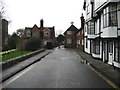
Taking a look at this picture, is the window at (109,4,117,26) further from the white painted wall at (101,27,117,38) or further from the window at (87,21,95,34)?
the window at (87,21,95,34)

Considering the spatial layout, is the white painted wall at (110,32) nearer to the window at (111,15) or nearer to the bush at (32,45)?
the window at (111,15)

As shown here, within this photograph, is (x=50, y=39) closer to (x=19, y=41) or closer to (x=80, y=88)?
(x=19, y=41)

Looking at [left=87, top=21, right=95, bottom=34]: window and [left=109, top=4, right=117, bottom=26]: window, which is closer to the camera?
[left=109, top=4, right=117, bottom=26]: window

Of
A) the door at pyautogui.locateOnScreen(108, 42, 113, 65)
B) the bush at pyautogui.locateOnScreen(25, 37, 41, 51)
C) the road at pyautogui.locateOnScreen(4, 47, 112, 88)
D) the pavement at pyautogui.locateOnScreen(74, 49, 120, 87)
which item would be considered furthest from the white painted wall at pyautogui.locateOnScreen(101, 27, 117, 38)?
the bush at pyautogui.locateOnScreen(25, 37, 41, 51)

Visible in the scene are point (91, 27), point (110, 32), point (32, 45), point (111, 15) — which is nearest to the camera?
point (110, 32)

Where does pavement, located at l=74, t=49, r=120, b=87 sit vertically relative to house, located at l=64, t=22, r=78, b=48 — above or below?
below

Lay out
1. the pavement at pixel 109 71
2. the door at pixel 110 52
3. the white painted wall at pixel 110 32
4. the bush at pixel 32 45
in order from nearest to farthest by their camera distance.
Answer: the pavement at pixel 109 71
the white painted wall at pixel 110 32
the door at pixel 110 52
the bush at pixel 32 45

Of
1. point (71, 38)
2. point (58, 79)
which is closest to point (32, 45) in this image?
point (71, 38)

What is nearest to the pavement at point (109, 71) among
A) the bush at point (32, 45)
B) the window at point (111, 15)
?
the window at point (111, 15)

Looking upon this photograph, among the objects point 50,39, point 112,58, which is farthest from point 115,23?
point 50,39

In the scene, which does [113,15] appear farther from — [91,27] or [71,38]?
[71,38]

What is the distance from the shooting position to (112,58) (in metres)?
24.2

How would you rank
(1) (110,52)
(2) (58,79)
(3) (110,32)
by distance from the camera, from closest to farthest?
(2) (58,79) < (3) (110,32) < (1) (110,52)

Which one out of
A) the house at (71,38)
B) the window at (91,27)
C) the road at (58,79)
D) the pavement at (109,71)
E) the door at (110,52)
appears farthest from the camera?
the house at (71,38)
